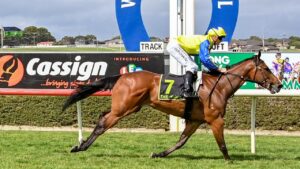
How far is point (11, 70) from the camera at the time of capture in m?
11.6

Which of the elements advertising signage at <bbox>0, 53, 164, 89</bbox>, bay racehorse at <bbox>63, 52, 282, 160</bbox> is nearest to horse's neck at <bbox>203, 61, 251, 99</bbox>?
bay racehorse at <bbox>63, 52, 282, 160</bbox>

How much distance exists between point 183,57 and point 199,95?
0.57m

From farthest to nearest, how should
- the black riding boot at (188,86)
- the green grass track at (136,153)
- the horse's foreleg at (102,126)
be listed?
the horse's foreleg at (102,126) → the black riding boot at (188,86) → the green grass track at (136,153)

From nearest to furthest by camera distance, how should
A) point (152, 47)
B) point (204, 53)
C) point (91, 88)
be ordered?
point (204, 53)
point (91, 88)
point (152, 47)

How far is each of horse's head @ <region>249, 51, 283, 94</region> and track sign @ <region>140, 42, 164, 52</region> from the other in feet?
15.2

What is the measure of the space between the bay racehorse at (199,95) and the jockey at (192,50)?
203 mm

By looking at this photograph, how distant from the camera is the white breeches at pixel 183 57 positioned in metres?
7.95

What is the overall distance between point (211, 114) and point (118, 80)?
4.61 ft

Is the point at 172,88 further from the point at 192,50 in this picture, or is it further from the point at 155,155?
the point at 155,155

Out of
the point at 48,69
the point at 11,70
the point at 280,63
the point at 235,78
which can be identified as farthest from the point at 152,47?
the point at 235,78

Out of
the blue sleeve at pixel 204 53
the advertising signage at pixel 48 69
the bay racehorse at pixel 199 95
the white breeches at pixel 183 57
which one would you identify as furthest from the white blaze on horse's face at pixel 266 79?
the advertising signage at pixel 48 69

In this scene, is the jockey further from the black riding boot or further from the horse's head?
the horse's head

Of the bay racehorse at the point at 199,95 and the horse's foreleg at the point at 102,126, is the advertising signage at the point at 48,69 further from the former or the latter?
the horse's foreleg at the point at 102,126

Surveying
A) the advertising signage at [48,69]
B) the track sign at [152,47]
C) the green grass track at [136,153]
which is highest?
the track sign at [152,47]
